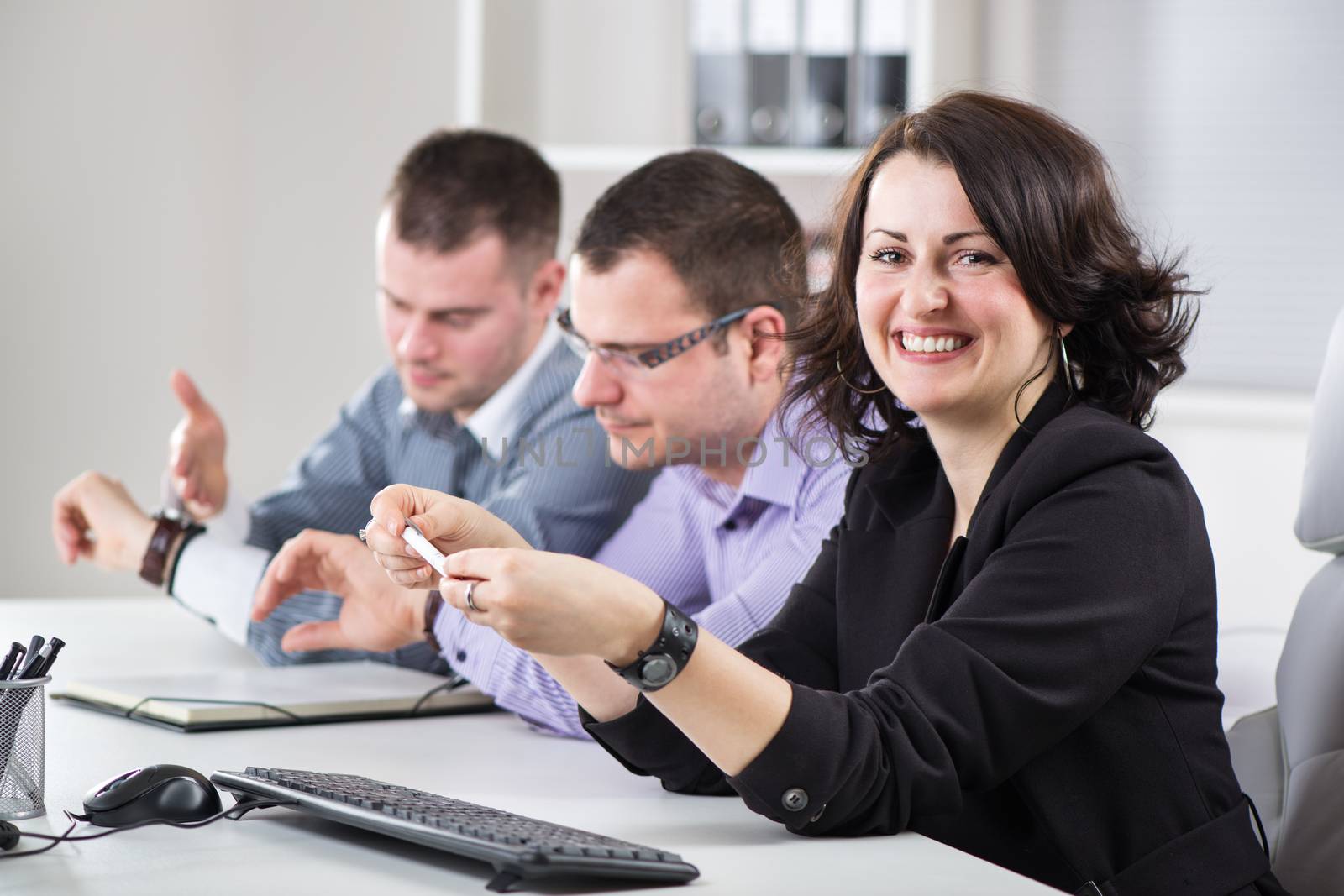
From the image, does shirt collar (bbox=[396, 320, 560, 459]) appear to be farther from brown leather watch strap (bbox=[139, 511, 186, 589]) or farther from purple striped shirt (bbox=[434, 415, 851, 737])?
brown leather watch strap (bbox=[139, 511, 186, 589])

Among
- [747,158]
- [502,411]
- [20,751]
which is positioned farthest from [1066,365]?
[747,158]

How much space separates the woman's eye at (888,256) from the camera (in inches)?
45.7

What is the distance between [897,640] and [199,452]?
1.41 m

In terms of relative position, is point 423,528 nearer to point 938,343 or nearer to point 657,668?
point 657,668

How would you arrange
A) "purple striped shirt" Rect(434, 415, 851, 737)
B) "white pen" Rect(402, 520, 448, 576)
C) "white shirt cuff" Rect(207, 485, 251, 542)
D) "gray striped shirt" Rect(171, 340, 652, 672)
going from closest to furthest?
"white pen" Rect(402, 520, 448, 576) < "purple striped shirt" Rect(434, 415, 851, 737) < "gray striped shirt" Rect(171, 340, 652, 672) < "white shirt cuff" Rect(207, 485, 251, 542)

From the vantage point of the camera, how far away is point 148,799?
955 mm

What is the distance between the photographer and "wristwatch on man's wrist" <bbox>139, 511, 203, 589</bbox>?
1.96m

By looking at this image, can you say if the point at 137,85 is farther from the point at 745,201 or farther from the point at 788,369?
the point at 788,369

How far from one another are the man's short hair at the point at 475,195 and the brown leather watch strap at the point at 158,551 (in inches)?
21.6

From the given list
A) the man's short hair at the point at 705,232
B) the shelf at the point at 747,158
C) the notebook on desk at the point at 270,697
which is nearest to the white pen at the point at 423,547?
the notebook on desk at the point at 270,697

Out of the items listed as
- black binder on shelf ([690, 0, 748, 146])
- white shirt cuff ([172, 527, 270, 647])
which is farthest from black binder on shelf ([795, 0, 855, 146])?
white shirt cuff ([172, 527, 270, 647])

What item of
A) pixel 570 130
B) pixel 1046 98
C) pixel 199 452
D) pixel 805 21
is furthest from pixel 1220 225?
pixel 199 452

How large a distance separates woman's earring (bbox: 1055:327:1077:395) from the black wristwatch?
0.46m

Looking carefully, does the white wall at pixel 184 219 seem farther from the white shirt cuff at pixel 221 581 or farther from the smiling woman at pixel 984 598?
the smiling woman at pixel 984 598
